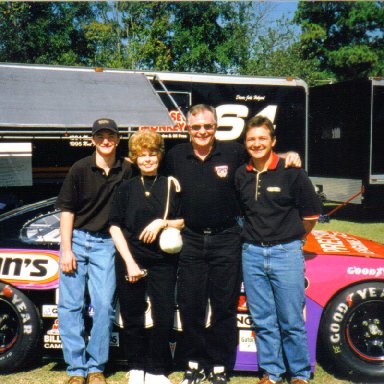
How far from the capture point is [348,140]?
10.4 metres

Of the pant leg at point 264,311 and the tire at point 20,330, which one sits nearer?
the pant leg at point 264,311

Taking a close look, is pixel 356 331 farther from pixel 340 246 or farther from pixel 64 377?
pixel 64 377

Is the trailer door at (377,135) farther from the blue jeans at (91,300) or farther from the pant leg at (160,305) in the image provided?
the blue jeans at (91,300)

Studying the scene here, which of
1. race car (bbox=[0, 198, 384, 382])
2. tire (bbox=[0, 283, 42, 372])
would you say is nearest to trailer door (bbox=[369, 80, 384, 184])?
race car (bbox=[0, 198, 384, 382])

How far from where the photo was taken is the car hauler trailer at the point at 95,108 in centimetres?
577

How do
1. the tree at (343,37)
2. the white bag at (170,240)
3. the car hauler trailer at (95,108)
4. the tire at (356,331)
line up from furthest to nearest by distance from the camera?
the tree at (343,37)
the car hauler trailer at (95,108)
the tire at (356,331)
the white bag at (170,240)

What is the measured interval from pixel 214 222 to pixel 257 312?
602 millimetres

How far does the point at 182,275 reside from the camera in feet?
9.45

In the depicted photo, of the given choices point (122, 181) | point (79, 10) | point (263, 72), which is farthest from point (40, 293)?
point (79, 10)

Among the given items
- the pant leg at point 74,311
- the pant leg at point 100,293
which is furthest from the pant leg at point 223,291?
the pant leg at point 74,311

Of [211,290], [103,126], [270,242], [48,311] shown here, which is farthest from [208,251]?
[48,311]

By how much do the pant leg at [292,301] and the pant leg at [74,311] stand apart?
114 cm

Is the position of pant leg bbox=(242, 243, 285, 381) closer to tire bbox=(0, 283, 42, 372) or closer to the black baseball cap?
the black baseball cap

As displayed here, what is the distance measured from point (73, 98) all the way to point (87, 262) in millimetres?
3821
